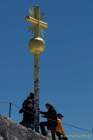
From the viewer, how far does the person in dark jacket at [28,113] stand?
63.1 ft

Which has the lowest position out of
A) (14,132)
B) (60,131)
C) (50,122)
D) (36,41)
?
(14,132)

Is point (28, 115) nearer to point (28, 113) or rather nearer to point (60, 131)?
point (28, 113)

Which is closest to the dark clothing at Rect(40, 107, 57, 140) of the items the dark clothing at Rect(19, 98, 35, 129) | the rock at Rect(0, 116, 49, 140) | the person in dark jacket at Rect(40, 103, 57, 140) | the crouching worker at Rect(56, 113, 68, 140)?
the person in dark jacket at Rect(40, 103, 57, 140)

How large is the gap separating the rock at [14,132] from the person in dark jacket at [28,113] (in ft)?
2.59

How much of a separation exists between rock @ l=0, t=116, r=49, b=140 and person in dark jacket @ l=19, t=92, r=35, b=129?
31.1 inches

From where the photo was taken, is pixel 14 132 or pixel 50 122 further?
pixel 50 122

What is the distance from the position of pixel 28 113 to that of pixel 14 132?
1.63m

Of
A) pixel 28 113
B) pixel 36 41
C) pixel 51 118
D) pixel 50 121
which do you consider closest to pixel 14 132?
pixel 28 113

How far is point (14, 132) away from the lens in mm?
17781

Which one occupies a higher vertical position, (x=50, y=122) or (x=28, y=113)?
(x=28, y=113)

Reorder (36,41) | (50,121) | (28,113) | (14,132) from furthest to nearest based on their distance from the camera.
Result: (36,41)
(50,121)
(28,113)
(14,132)

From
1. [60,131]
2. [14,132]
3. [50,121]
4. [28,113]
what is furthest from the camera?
[60,131]

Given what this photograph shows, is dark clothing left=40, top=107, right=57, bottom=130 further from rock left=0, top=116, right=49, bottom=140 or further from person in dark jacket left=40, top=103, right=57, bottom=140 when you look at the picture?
rock left=0, top=116, right=49, bottom=140

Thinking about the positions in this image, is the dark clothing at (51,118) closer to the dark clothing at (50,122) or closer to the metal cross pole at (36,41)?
the dark clothing at (50,122)
